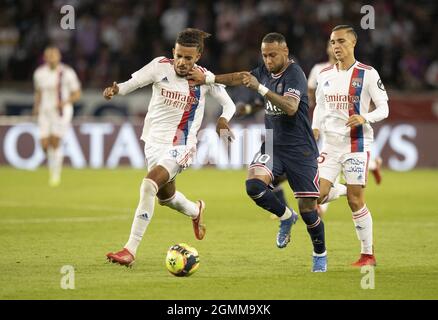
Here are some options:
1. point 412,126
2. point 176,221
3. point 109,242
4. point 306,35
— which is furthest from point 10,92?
point 109,242

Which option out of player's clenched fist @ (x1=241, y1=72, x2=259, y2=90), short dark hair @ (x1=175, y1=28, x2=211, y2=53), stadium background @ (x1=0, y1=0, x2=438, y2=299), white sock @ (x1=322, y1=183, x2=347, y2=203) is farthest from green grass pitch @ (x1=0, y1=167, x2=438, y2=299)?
short dark hair @ (x1=175, y1=28, x2=211, y2=53)

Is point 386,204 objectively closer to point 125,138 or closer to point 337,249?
point 337,249

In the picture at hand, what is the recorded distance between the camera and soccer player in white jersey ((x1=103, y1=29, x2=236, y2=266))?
30.5 feet

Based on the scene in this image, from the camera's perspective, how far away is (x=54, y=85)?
749 inches

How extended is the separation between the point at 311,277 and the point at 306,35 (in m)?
14.6

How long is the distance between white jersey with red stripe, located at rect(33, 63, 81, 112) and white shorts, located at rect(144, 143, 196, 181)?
9.46 m

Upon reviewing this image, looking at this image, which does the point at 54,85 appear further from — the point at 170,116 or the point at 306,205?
the point at 306,205

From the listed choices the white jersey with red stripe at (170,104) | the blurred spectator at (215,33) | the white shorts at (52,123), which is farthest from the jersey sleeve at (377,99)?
the blurred spectator at (215,33)

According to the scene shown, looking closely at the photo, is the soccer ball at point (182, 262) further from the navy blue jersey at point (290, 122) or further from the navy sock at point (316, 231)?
the navy blue jersey at point (290, 122)

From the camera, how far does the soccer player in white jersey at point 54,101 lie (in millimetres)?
18797

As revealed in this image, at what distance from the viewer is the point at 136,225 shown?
9227 mm

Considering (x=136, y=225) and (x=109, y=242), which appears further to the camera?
(x=109, y=242)

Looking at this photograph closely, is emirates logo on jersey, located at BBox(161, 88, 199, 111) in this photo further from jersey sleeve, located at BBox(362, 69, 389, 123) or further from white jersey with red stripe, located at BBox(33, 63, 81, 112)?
white jersey with red stripe, located at BBox(33, 63, 81, 112)

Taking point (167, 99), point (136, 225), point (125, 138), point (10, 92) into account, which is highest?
point (10, 92)
